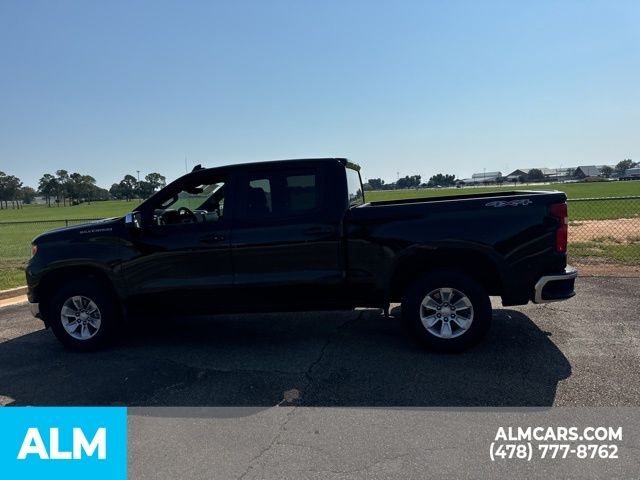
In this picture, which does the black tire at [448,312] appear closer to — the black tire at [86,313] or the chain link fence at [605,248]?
the black tire at [86,313]

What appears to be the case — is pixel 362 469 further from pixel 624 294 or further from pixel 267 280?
pixel 624 294

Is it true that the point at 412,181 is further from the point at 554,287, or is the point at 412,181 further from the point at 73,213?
the point at 554,287

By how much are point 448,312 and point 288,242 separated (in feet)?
5.87

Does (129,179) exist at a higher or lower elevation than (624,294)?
higher

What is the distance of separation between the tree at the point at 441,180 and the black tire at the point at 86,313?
528 feet

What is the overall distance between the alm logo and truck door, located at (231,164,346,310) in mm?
1977

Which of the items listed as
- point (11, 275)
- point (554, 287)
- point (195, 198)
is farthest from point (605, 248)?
point (11, 275)

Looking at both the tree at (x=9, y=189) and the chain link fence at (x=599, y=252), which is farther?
the tree at (x=9, y=189)

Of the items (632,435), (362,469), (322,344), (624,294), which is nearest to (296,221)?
(322,344)

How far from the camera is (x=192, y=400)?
397 centimetres

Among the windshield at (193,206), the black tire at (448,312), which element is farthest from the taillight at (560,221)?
the windshield at (193,206)

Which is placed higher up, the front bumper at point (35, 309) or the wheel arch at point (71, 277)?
the wheel arch at point (71, 277)

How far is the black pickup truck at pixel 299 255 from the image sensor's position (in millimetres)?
4602

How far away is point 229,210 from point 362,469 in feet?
10.0
